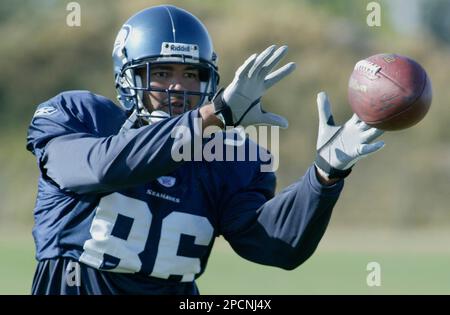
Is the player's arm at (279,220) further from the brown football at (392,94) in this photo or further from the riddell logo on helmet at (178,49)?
the riddell logo on helmet at (178,49)

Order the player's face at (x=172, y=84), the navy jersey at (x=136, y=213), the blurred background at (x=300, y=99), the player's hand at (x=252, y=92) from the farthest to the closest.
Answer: the blurred background at (x=300, y=99)
the player's face at (x=172, y=84)
the navy jersey at (x=136, y=213)
the player's hand at (x=252, y=92)

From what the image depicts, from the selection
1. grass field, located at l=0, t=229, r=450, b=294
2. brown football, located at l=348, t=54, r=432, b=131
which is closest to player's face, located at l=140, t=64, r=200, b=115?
brown football, located at l=348, t=54, r=432, b=131

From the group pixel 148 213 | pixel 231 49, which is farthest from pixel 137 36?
pixel 231 49

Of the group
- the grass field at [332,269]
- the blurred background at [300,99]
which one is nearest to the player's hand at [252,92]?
the grass field at [332,269]

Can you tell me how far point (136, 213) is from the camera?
3393mm

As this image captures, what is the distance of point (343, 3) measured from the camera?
23.7 meters

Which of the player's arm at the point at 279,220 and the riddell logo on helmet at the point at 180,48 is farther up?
the riddell logo on helmet at the point at 180,48

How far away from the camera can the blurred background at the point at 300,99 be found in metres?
13.1

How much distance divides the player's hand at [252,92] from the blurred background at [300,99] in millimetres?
7244

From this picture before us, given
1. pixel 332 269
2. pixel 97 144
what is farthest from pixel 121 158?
pixel 332 269

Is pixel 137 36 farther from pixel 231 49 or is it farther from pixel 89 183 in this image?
pixel 231 49

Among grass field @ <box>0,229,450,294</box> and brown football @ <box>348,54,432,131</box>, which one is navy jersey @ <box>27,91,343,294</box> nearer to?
brown football @ <box>348,54,432,131</box>

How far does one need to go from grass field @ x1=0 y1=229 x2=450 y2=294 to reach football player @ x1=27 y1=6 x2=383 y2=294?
14.0 feet

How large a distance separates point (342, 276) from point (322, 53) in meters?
9.01
